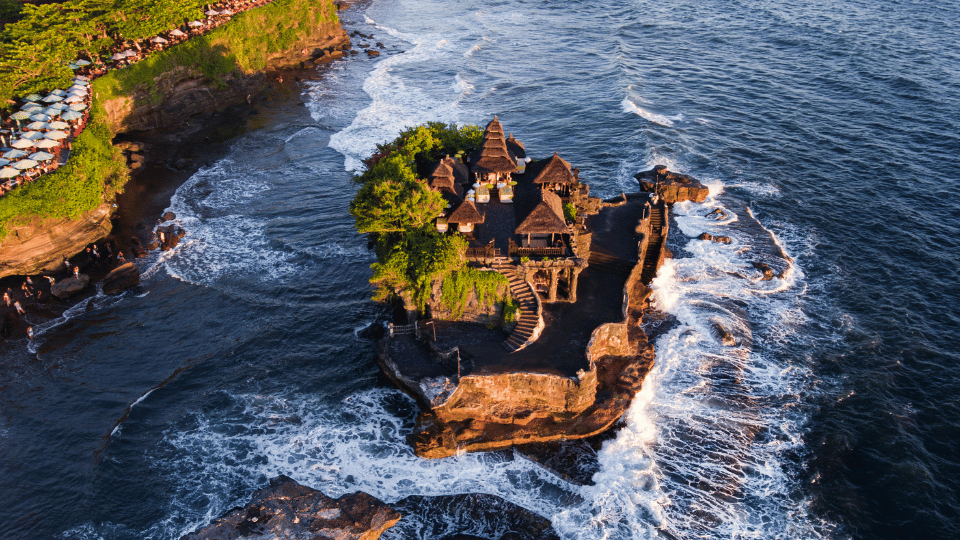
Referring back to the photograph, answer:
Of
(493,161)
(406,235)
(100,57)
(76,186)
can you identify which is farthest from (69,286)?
(100,57)

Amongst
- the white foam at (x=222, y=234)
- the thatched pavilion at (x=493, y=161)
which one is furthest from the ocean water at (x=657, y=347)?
the thatched pavilion at (x=493, y=161)

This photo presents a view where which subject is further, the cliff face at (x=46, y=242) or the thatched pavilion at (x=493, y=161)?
the cliff face at (x=46, y=242)

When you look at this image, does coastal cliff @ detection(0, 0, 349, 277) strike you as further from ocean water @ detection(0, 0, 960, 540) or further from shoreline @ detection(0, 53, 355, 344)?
ocean water @ detection(0, 0, 960, 540)

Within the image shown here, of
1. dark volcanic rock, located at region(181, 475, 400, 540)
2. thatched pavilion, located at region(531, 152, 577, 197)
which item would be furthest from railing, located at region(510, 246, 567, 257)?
dark volcanic rock, located at region(181, 475, 400, 540)

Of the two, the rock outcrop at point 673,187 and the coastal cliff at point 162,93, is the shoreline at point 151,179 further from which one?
the rock outcrop at point 673,187

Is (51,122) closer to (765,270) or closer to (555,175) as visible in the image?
(555,175)

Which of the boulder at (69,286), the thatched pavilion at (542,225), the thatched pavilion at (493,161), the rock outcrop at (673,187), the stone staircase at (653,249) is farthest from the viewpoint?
the rock outcrop at (673,187)
